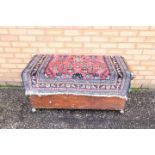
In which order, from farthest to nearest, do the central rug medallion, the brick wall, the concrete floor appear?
the brick wall → the concrete floor → the central rug medallion

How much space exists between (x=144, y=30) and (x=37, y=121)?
2.00 meters

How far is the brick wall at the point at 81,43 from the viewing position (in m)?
3.83

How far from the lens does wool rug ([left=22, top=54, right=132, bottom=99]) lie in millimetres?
3350

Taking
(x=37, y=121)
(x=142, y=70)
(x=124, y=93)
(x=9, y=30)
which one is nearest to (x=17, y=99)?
(x=37, y=121)

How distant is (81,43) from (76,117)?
3.66 feet

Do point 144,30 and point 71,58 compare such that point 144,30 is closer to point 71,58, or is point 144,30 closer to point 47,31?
point 71,58

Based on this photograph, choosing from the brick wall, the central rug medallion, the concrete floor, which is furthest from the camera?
the brick wall

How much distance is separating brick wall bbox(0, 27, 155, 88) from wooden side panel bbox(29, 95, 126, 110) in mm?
828

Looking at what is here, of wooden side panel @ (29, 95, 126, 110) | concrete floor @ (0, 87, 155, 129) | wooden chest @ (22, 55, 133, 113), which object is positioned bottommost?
concrete floor @ (0, 87, 155, 129)

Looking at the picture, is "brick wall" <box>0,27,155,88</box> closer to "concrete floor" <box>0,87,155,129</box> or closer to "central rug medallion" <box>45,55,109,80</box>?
"central rug medallion" <box>45,55,109,80</box>

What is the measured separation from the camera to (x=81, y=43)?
395cm

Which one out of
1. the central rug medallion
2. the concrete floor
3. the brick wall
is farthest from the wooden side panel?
the brick wall

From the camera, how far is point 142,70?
4152 millimetres

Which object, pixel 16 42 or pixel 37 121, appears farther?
pixel 16 42
